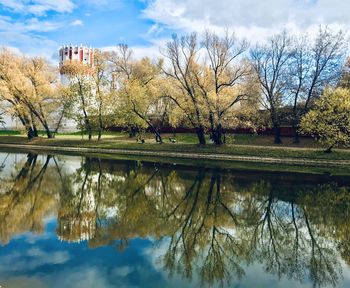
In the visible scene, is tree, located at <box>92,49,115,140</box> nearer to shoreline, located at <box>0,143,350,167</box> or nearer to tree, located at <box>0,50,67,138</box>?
tree, located at <box>0,50,67,138</box>

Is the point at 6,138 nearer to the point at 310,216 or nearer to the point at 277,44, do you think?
the point at 277,44

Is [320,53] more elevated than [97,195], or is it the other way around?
[320,53]

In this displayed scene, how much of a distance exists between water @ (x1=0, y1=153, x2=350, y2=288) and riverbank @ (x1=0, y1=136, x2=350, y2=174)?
41.6 feet

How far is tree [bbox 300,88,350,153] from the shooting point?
34381 millimetres

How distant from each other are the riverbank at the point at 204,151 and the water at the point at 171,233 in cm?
1267

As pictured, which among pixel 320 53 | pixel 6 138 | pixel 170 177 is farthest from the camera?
pixel 6 138

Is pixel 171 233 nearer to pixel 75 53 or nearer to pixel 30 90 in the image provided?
pixel 30 90

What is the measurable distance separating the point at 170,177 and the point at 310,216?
10.5 m

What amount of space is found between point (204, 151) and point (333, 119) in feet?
41.7

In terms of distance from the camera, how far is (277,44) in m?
45.3

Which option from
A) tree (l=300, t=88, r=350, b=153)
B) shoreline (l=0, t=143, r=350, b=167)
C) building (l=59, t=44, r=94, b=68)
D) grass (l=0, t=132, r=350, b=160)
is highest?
building (l=59, t=44, r=94, b=68)

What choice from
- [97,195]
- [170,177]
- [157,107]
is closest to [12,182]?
[97,195]

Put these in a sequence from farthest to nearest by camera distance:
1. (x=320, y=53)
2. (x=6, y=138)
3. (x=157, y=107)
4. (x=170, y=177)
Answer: (x=6, y=138), (x=157, y=107), (x=320, y=53), (x=170, y=177)

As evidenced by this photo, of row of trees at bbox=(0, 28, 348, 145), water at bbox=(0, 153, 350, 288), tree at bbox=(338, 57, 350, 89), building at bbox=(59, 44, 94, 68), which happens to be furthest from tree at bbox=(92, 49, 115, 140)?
building at bbox=(59, 44, 94, 68)
